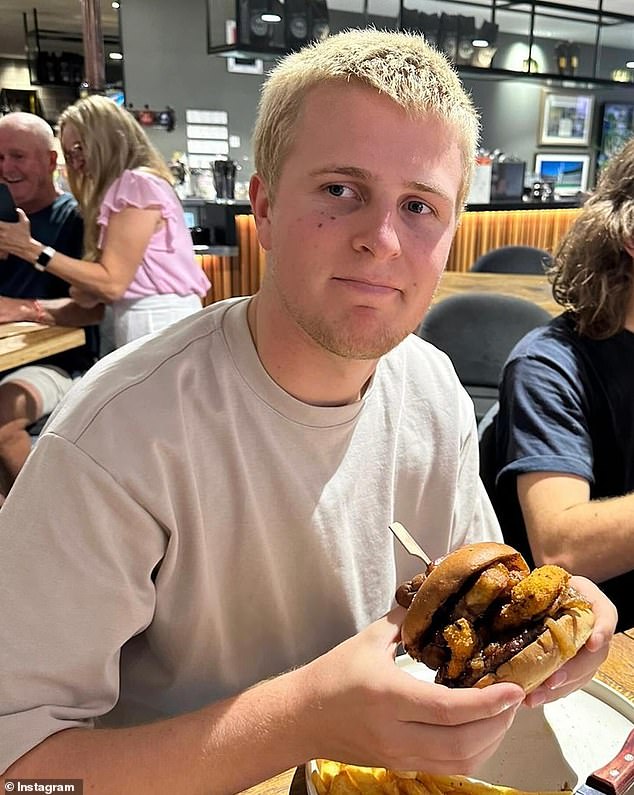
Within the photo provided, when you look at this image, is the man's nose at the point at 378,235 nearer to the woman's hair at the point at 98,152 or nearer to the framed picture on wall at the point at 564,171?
the woman's hair at the point at 98,152

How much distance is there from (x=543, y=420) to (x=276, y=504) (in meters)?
0.74

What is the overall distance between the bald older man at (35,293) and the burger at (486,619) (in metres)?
2.33

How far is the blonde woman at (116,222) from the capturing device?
2.88m

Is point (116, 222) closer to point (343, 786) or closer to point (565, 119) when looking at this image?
point (343, 786)

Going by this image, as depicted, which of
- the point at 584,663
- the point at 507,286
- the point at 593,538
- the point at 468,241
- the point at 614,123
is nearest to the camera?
the point at 584,663

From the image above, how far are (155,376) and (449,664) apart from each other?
0.47 meters

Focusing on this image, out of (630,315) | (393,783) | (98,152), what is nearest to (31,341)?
(98,152)

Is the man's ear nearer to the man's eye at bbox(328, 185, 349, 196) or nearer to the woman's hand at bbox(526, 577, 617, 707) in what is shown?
the man's eye at bbox(328, 185, 349, 196)

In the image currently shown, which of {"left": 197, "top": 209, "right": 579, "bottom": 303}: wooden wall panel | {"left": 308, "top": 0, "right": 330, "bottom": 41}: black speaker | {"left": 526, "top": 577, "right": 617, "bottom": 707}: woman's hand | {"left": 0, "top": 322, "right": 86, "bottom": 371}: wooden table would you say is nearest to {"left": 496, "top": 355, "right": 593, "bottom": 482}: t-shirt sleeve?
{"left": 526, "top": 577, "right": 617, "bottom": 707}: woman's hand

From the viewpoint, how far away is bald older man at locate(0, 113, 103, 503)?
283cm

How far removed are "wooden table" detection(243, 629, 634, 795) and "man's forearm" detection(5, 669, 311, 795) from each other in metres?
0.03

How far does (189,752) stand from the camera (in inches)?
31.0

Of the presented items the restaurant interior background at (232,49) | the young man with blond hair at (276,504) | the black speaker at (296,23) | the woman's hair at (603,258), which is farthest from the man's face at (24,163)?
the black speaker at (296,23)

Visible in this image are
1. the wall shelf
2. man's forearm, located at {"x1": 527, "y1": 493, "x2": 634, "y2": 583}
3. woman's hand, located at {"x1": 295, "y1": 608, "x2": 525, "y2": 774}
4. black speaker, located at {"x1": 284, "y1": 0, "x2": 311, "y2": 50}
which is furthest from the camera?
black speaker, located at {"x1": 284, "y1": 0, "x2": 311, "y2": 50}
